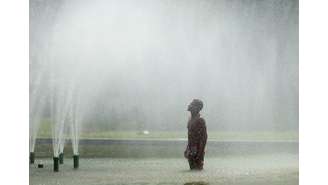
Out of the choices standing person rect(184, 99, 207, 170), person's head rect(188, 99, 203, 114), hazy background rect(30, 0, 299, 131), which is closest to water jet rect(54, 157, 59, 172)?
hazy background rect(30, 0, 299, 131)

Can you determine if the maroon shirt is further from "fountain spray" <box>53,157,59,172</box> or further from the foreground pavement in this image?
"fountain spray" <box>53,157,59,172</box>

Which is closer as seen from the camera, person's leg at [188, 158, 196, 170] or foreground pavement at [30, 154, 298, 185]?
foreground pavement at [30, 154, 298, 185]

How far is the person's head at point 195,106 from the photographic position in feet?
27.3

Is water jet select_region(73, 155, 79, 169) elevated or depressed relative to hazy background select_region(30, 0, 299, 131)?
depressed

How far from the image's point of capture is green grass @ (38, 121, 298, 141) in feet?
27.2

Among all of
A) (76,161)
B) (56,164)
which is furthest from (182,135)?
(56,164)

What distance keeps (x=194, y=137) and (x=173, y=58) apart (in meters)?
0.64

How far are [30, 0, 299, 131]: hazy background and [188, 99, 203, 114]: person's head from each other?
0.14 feet

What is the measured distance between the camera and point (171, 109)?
8.34m

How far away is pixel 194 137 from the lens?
27.3 feet

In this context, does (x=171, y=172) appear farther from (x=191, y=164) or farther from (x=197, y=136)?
(x=197, y=136)
